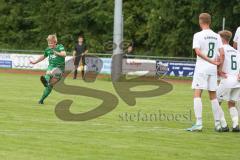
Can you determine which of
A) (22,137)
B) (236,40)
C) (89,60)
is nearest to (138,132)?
(22,137)

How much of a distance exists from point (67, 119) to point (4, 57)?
103 feet

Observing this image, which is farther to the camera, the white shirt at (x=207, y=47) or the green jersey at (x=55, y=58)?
the green jersey at (x=55, y=58)

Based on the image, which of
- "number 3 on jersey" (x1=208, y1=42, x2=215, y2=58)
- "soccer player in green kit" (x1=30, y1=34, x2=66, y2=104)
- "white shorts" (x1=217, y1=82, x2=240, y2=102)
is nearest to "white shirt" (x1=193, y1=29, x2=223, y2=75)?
"number 3 on jersey" (x1=208, y1=42, x2=215, y2=58)

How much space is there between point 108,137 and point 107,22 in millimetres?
45341

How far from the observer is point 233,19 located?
1880 inches

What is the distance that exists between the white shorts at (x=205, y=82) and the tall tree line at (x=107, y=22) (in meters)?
33.3

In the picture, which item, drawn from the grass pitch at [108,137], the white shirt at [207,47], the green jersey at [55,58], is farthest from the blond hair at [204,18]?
the green jersey at [55,58]

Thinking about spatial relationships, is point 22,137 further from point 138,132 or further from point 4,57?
point 4,57

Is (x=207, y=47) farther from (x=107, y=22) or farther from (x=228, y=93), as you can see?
(x=107, y=22)

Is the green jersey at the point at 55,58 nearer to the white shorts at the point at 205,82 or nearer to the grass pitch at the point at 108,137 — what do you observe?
the grass pitch at the point at 108,137

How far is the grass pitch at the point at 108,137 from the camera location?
1055cm

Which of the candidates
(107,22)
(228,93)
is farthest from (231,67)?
(107,22)

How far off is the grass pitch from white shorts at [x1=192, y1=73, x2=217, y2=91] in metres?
0.88

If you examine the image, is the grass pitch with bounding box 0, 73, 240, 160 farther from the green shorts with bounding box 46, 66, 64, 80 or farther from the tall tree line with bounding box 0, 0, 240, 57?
the tall tree line with bounding box 0, 0, 240, 57
